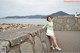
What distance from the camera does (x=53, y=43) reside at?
810 cm

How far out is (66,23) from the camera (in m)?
15.7

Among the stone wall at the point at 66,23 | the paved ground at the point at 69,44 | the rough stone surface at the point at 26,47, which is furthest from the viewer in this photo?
the stone wall at the point at 66,23

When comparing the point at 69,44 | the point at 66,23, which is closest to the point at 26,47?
the point at 69,44

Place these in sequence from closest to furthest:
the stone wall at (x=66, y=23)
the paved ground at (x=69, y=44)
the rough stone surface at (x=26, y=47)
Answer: the rough stone surface at (x=26, y=47), the paved ground at (x=69, y=44), the stone wall at (x=66, y=23)

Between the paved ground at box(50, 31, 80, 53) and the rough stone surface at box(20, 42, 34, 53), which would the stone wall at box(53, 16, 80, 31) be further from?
the rough stone surface at box(20, 42, 34, 53)

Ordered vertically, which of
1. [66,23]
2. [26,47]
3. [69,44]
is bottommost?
[69,44]

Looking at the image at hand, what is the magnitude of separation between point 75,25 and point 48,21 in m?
7.82

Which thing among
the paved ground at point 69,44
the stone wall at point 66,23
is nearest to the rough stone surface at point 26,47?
the paved ground at point 69,44

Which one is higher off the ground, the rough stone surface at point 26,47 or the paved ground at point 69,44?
the rough stone surface at point 26,47

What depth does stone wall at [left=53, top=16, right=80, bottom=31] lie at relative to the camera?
50.9ft

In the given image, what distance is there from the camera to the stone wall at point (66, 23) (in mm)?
15523

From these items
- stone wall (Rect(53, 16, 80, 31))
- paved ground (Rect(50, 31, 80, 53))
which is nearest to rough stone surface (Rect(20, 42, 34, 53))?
paved ground (Rect(50, 31, 80, 53))

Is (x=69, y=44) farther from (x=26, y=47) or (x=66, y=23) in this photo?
(x=66, y=23)

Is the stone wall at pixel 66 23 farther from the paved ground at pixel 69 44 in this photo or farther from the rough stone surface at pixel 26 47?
the rough stone surface at pixel 26 47
